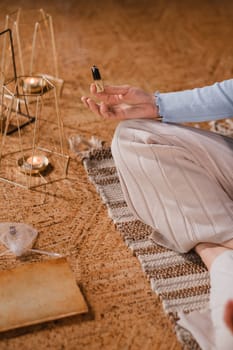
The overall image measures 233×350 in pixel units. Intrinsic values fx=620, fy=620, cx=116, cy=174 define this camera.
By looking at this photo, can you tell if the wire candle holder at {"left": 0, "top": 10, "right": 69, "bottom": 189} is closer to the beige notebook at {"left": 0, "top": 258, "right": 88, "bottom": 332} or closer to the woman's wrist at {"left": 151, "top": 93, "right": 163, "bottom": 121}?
the woman's wrist at {"left": 151, "top": 93, "right": 163, "bottom": 121}

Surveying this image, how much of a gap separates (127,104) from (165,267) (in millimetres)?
451

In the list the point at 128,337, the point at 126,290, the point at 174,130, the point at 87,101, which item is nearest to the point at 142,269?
the point at 126,290

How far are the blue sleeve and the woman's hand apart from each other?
27 mm

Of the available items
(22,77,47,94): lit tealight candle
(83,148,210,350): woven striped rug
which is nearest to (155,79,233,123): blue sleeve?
(83,148,210,350): woven striped rug

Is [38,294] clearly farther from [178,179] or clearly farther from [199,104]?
[199,104]

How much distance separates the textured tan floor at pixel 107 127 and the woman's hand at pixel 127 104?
0.29 m

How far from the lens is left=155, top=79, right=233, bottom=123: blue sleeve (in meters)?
1.59

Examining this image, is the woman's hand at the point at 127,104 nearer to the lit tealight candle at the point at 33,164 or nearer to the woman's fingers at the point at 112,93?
the woman's fingers at the point at 112,93

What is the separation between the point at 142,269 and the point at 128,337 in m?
0.23

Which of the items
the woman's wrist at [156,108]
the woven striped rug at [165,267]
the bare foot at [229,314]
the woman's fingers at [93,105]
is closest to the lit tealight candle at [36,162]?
the woven striped rug at [165,267]

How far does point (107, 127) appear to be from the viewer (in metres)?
Answer: 2.20

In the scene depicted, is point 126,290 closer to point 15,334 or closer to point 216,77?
point 15,334

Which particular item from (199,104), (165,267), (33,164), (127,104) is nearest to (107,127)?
(33,164)

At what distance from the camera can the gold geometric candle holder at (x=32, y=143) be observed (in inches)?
73.3
